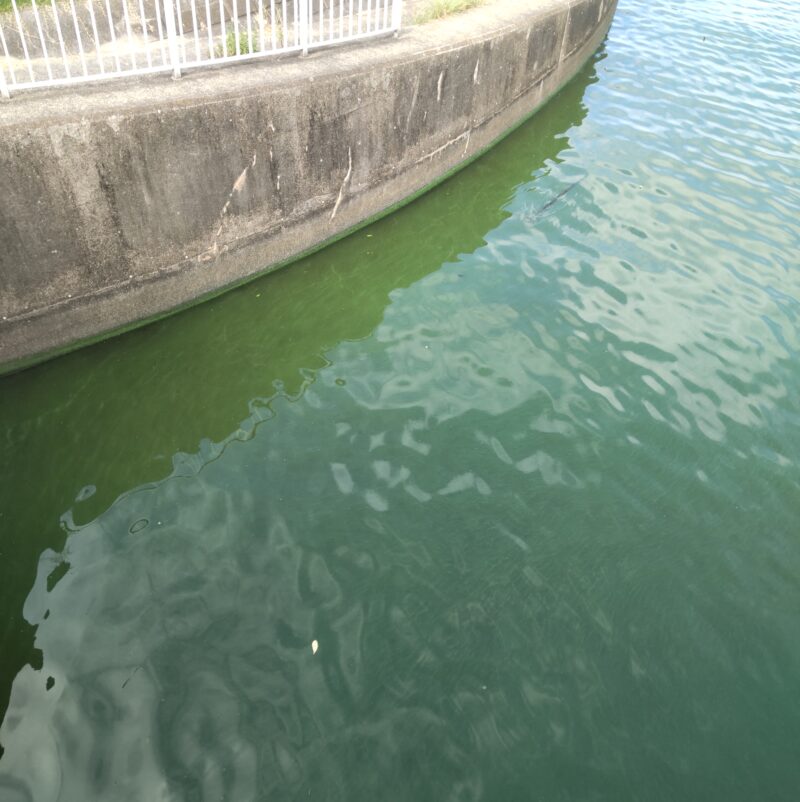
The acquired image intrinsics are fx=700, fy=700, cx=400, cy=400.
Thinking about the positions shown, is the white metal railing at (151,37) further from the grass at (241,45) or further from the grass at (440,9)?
the grass at (440,9)

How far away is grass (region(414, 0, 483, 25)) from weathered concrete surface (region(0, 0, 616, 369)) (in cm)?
30

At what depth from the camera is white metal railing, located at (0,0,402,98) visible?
5574 mm

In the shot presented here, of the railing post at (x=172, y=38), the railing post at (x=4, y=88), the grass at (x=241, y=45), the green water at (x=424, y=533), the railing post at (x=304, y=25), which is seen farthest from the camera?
the railing post at (x=304, y=25)

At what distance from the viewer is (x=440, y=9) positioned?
870cm

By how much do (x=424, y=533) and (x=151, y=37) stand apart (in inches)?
253

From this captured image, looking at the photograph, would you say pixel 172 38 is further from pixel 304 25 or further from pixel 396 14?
pixel 396 14

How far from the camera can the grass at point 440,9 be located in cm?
844

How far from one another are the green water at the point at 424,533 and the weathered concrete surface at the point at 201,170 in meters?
0.39

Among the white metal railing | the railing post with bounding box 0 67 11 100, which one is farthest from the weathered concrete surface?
the white metal railing

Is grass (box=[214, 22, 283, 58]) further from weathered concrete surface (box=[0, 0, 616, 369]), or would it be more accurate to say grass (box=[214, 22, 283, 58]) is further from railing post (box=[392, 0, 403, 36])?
railing post (box=[392, 0, 403, 36])

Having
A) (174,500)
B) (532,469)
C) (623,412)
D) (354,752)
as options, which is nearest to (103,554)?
(174,500)

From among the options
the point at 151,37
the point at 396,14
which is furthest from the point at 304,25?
the point at 151,37

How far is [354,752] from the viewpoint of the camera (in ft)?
11.9

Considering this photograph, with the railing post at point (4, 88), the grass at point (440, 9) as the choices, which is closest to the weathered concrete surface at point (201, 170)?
the railing post at point (4, 88)
